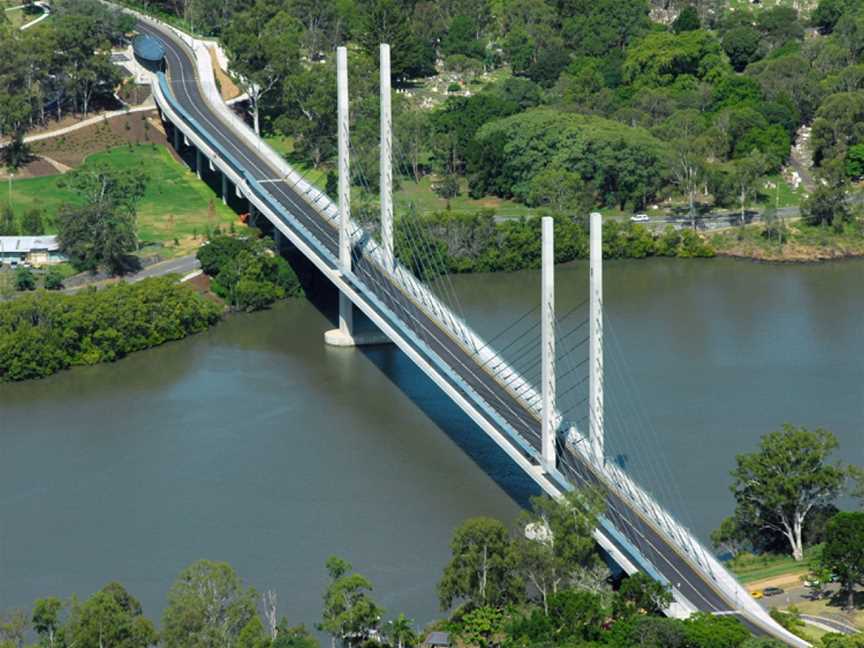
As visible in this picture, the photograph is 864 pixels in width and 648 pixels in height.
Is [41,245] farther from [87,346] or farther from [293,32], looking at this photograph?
[293,32]

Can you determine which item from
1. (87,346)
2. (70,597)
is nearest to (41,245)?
(87,346)

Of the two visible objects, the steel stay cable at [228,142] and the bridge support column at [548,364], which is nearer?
the bridge support column at [548,364]

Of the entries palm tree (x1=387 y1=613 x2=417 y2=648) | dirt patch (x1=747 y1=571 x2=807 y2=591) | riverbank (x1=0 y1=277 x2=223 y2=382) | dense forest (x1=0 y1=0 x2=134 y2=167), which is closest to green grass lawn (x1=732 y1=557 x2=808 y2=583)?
dirt patch (x1=747 y1=571 x2=807 y2=591)

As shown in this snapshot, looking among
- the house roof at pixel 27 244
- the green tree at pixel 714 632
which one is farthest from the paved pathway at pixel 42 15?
the green tree at pixel 714 632

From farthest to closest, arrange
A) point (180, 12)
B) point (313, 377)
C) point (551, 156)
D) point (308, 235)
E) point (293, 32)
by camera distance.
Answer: point (180, 12) < point (293, 32) < point (551, 156) < point (308, 235) < point (313, 377)

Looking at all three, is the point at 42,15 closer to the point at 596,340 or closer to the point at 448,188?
the point at 448,188

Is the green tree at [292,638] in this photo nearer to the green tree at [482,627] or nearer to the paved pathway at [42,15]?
the green tree at [482,627]
